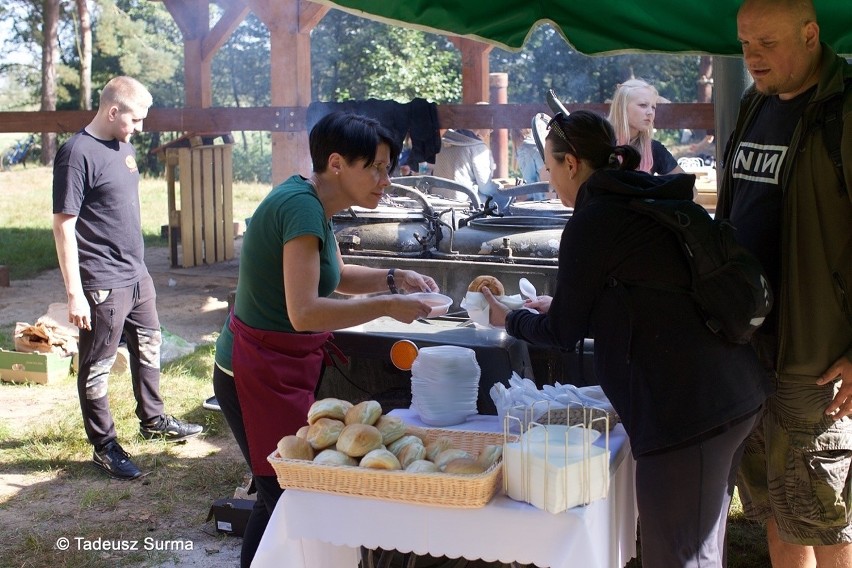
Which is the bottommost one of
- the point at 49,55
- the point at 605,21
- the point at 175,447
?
the point at 175,447

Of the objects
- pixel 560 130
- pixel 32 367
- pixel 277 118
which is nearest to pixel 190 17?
pixel 277 118

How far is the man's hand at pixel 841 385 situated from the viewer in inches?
101

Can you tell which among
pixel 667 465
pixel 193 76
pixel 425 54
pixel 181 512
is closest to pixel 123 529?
pixel 181 512

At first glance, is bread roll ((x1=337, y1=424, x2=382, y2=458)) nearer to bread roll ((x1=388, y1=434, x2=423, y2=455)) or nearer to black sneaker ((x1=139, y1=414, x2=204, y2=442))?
bread roll ((x1=388, y1=434, x2=423, y2=455))

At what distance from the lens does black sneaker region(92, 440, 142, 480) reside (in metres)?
4.83

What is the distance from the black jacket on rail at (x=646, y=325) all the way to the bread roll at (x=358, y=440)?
0.56 metres

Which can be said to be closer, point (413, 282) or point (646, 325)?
point (646, 325)

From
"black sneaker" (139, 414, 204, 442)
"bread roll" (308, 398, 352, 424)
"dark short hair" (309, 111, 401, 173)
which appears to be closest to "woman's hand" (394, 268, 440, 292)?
"dark short hair" (309, 111, 401, 173)

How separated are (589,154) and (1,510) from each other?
11.7ft

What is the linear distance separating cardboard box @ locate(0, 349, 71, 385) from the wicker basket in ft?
15.8

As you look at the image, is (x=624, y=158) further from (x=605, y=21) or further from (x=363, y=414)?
(x=605, y=21)

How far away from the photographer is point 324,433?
2.34 metres

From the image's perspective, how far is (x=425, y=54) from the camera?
2209 centimetres

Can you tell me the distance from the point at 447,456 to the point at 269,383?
727 millimetres
